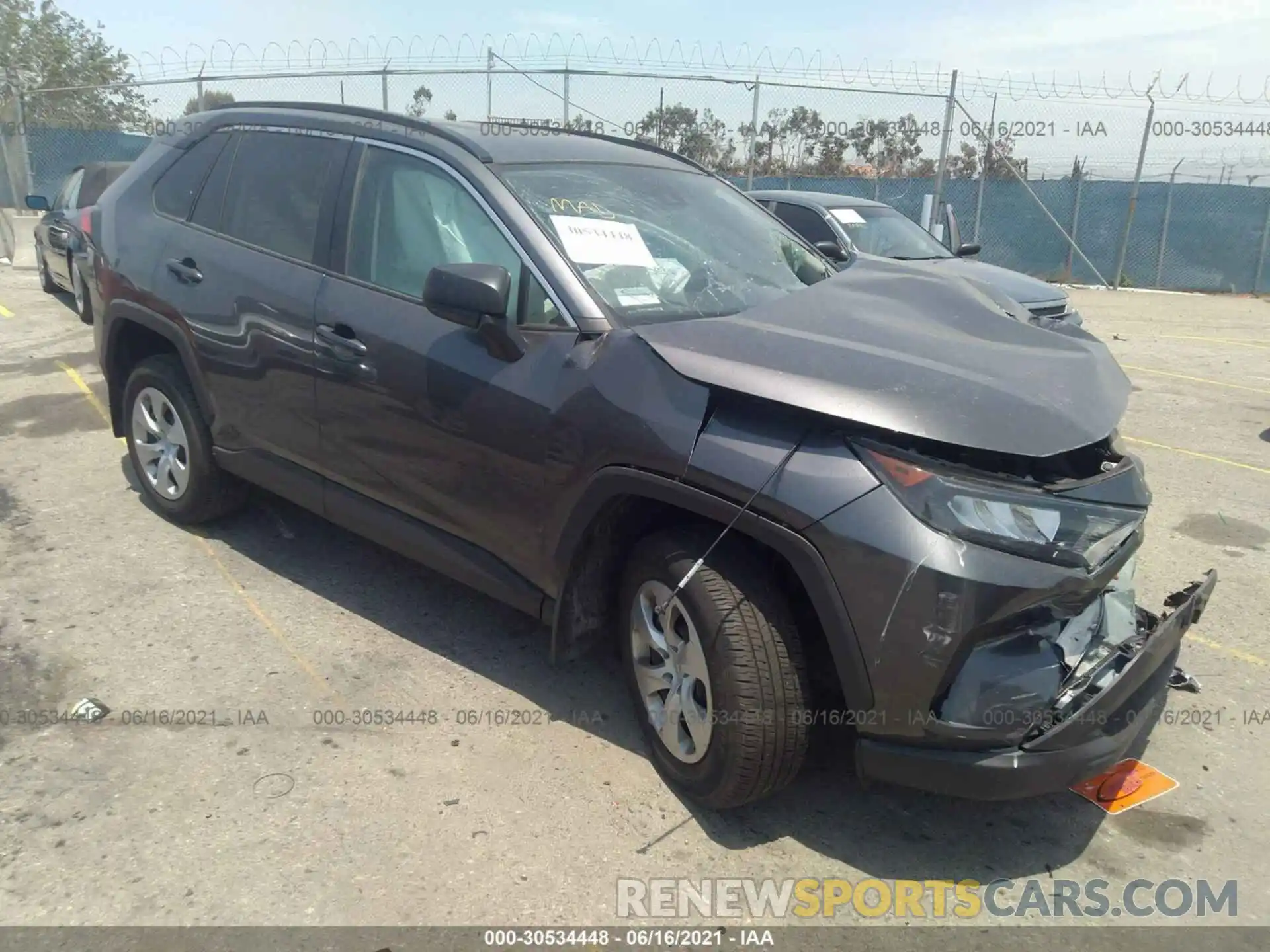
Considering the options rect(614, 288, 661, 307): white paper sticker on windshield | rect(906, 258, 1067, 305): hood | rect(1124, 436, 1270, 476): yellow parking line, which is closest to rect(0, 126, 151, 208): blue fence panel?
rect(906, 258, 1067, 305): hood

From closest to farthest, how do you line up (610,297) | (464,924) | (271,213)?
(464,924) < (610,297) < (271,213)

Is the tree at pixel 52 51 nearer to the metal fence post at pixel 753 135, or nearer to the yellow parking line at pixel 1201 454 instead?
the metal fence post at pixel 753 135

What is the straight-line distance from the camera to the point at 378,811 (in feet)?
9.55

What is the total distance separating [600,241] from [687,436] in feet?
3.09

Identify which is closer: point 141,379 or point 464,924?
point 464,924

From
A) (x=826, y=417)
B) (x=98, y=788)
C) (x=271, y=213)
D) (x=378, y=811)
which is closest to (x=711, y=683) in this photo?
(x=826, y=417)

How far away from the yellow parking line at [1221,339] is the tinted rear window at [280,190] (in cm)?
1087

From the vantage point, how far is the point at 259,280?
3992mm

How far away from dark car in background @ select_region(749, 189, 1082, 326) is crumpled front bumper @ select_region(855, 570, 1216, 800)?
21.2 feet

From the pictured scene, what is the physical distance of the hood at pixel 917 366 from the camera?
99.8 inches

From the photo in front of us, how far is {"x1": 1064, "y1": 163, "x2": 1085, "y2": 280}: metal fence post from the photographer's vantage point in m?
17.4

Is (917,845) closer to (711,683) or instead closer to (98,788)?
→ (711,683)

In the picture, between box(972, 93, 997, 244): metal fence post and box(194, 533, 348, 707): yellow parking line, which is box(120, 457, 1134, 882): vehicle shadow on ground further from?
box(972, 93, 997, 244): metal fence post

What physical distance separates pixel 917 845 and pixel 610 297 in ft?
6.28
